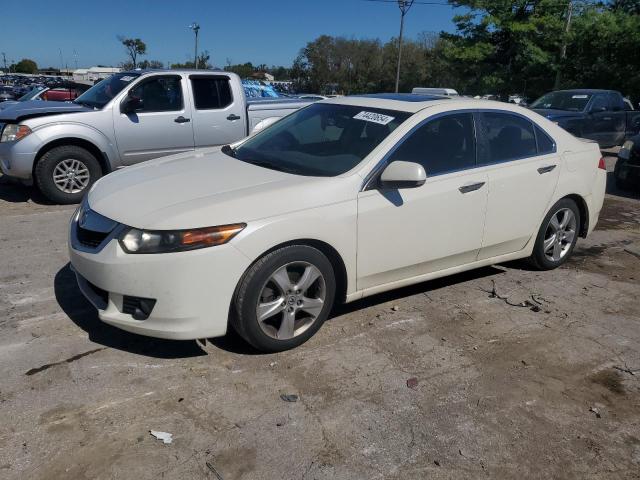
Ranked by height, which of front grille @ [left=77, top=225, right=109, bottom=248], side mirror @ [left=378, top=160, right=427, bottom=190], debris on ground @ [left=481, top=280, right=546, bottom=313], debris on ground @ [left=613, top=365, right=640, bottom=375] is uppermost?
side mirror @ [left=378, top=160, right=427, bottom=190]

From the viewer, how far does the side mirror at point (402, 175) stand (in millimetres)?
3559

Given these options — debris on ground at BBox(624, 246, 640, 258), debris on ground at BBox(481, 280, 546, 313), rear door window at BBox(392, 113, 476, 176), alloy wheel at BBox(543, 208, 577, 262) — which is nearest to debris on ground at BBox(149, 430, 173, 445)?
rear door window at BBox(392, 113, 476, 176)

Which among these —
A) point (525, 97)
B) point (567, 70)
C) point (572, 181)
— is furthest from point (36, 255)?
point (525, 97)

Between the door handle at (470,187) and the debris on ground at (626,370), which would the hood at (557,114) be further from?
the debris on ground at (626,370)

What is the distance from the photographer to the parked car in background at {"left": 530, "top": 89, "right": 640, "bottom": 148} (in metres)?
11.9

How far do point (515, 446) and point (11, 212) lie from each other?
639 cm

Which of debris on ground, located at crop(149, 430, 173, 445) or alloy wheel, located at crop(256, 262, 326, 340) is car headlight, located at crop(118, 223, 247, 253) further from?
debris on ground, located at crop(149, 430, 173, 445)

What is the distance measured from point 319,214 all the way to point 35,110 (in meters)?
5.27

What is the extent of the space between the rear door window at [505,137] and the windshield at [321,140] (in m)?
0.79

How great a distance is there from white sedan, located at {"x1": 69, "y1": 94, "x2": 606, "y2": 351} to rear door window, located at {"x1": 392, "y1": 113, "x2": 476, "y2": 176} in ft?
0.04

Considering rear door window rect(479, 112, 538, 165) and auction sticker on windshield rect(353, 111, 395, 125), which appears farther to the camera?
rear door window rect(479, 112, 538, 165)

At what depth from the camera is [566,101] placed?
493 inches

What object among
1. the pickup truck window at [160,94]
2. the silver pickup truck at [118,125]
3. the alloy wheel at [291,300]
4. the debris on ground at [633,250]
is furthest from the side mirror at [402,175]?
the pickup truck window at [160,94]

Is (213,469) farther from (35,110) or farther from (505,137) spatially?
(35,110)
